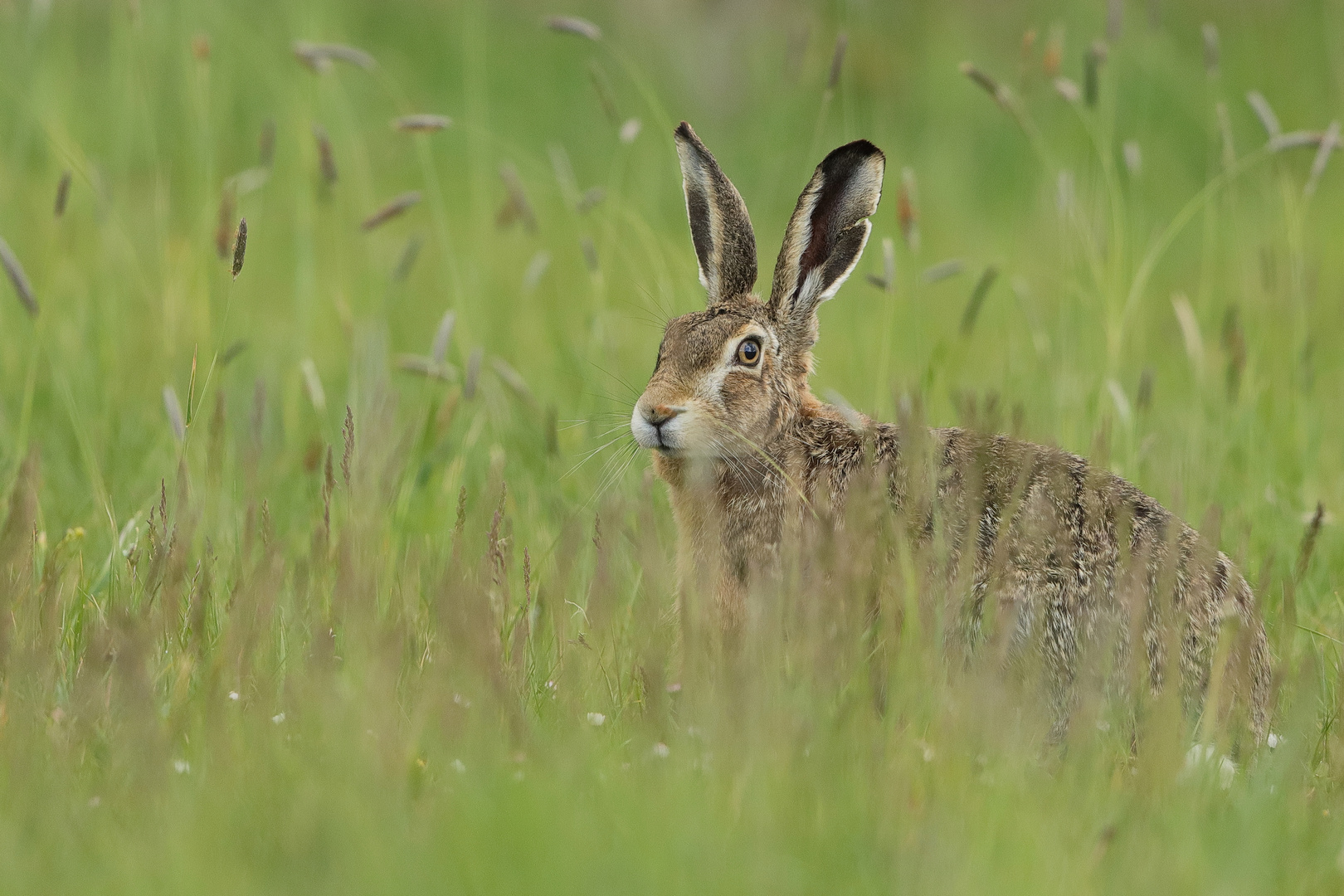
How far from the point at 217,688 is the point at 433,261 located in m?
7.03

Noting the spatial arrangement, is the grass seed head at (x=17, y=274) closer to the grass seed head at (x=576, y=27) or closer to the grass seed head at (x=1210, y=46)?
the grass seed head at (x=576, y=27)

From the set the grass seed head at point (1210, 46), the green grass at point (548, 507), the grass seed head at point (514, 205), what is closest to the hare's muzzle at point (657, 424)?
the green grass at point (548, 507)

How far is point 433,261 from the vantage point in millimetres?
10039

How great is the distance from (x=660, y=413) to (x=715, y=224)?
93cm

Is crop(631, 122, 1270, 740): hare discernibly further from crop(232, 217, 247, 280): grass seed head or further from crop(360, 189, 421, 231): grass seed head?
crop(232, 217, 247, 280): grass seed head

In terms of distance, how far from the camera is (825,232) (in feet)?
17.0

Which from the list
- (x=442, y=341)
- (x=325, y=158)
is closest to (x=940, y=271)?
(x=442, y=341)

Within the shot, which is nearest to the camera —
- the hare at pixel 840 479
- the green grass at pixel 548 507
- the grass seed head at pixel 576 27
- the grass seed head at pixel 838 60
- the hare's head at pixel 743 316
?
the green grass at pixel 548 507

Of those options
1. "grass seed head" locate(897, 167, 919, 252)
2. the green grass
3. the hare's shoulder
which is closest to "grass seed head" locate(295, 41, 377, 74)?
the green grass

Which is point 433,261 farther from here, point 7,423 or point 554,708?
point 554,708

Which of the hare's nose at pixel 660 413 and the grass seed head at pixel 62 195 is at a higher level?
the grass seed head at pixel 62 195

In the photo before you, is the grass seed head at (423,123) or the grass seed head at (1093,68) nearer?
the grass seed head at (423,123)

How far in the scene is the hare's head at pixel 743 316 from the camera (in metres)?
4.82

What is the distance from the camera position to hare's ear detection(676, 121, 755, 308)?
17.2 feet
